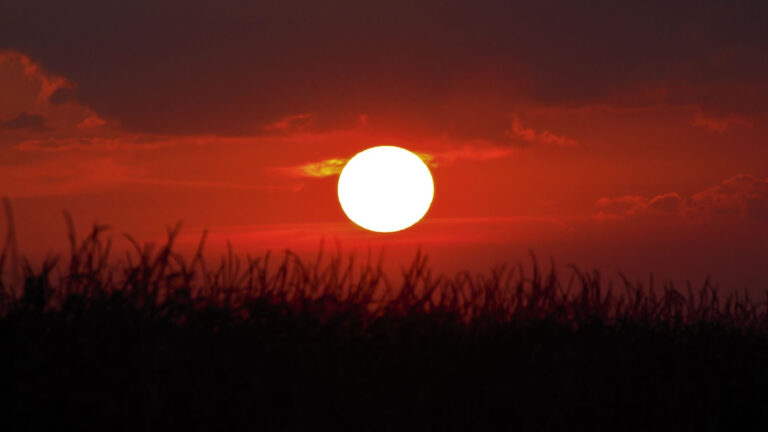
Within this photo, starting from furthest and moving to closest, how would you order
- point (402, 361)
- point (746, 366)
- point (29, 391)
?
1. point (746, 366)
2. point (402, 361)
3. point (29, 391)

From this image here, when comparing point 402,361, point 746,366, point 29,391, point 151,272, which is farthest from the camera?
point 746,366

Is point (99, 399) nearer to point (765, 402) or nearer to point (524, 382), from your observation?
point (524, 382)

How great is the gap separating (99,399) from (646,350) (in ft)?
18.4

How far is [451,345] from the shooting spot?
7.74 meters

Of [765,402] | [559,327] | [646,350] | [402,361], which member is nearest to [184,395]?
[402,361]

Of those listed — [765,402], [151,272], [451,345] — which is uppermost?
[151,272]

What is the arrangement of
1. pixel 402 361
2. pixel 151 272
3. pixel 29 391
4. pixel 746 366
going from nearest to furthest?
pixel 29 391 < pixel 402 361 < pixel 151 272 < pixel 746 366

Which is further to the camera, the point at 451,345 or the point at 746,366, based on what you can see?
the point at 746,366

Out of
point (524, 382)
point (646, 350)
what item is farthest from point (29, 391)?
point (646, 350)

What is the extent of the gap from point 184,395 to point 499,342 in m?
3.15

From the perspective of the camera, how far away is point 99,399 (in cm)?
657

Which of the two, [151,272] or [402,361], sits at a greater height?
[151,272]

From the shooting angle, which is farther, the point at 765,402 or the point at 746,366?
the point at 746,366

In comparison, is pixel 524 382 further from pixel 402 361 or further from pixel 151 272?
pixel 151 272
